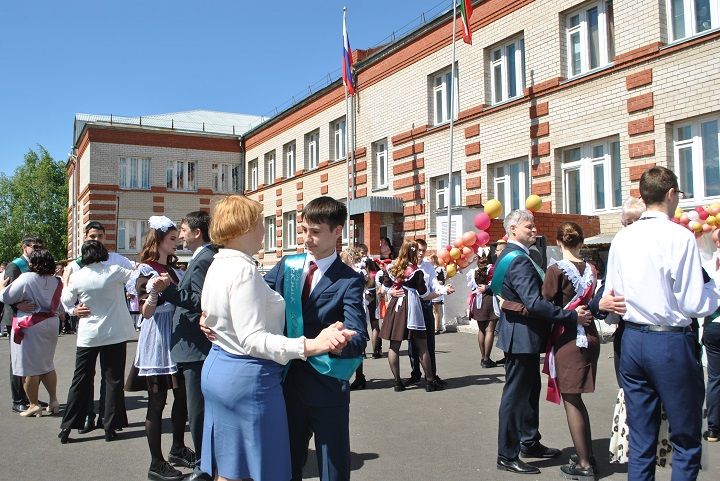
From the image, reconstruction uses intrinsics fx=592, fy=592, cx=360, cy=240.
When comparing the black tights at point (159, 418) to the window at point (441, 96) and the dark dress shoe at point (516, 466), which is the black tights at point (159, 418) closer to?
the dark dress shoe at point (516, 466)

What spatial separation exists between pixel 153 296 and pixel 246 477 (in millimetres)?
2044

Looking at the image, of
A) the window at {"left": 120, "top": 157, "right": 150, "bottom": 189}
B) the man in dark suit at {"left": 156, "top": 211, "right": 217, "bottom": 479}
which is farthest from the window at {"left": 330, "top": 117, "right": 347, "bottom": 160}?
the man in dark suit at {"left": 156, "top": 211, "right": 217, "bottom": 479}

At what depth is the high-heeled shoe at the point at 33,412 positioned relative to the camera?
709 centimetres

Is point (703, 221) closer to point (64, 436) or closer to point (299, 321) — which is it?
point (299, 321)

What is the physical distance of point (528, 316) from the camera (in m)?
4.84

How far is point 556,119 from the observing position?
48.1ft

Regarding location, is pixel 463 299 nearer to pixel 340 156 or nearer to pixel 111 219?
pixel 340 156

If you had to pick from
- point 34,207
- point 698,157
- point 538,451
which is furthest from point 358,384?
point 34,207

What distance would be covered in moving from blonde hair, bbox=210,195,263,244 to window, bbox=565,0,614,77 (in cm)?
1296

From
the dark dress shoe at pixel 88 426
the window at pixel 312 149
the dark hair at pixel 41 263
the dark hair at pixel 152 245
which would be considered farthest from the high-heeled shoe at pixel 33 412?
the window at pixel 312 149

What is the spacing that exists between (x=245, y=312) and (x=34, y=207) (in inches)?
2377

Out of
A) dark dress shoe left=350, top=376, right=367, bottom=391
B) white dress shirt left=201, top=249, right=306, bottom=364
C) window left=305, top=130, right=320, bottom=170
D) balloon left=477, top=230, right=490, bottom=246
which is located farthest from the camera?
window left=305, top=130, right=320, bottom=170

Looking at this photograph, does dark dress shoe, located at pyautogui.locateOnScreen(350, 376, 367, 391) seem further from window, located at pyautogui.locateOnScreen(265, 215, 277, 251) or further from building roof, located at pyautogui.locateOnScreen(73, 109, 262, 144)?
building roof, located at pyautogui.locateOnScreen(73, 109, 262, 144)

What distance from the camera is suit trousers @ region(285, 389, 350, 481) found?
309cm
